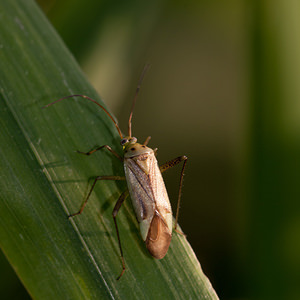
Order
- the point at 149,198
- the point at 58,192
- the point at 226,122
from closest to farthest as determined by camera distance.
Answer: the point at 58,192 → the point at 149,198 → the point at 226,122

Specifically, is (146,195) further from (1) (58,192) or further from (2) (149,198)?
(1) (58,192)

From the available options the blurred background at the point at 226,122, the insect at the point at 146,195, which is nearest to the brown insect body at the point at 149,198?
the insect at the point at 146,195

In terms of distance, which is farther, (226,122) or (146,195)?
(226,122)

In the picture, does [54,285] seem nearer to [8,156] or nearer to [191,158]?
[8,156]

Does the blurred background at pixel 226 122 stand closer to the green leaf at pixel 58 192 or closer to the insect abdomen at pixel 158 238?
the green leaf at pixel 58 192

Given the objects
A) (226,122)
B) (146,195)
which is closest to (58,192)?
(146,195)

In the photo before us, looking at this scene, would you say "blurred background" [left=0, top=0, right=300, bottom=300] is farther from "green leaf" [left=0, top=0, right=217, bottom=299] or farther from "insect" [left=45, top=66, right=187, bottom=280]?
"insect" [left=45, top=66, right=187, bottom=280]

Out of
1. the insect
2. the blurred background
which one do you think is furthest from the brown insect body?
the blurred background
